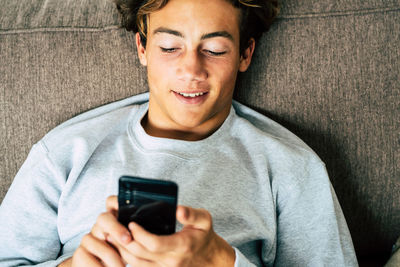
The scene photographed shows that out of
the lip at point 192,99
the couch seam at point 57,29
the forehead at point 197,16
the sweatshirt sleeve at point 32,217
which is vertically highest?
the forehead at point 197,16

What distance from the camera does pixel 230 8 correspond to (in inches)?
39.3

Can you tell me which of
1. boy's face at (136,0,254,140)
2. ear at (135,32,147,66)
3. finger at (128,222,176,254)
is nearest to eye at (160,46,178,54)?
boy's face at (136,0,254,140)

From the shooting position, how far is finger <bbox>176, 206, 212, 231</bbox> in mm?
638

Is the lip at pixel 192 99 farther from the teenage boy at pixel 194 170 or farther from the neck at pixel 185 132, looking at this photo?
the neck at pixel 185 132

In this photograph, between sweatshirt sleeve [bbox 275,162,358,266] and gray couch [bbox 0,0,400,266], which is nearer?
sweatshirt sleeve [bbox 275,162,358,266]

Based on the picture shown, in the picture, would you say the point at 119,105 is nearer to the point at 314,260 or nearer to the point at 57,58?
the point at 57,58

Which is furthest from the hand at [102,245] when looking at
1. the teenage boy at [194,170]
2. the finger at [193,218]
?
the teenage boy at [194,170]

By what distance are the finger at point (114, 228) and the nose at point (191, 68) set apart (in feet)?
1.42

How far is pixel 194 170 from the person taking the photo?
1013 mm

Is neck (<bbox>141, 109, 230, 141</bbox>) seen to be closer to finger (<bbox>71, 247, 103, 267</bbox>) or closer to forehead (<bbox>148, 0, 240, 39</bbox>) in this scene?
forehead (<bbox>148, 0, 240, 39</bbox>)

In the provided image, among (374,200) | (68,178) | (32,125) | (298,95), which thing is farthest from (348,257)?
(32,125)

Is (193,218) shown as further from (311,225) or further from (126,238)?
(311,225)

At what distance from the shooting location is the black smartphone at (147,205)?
63 cm

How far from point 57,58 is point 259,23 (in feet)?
2.06
